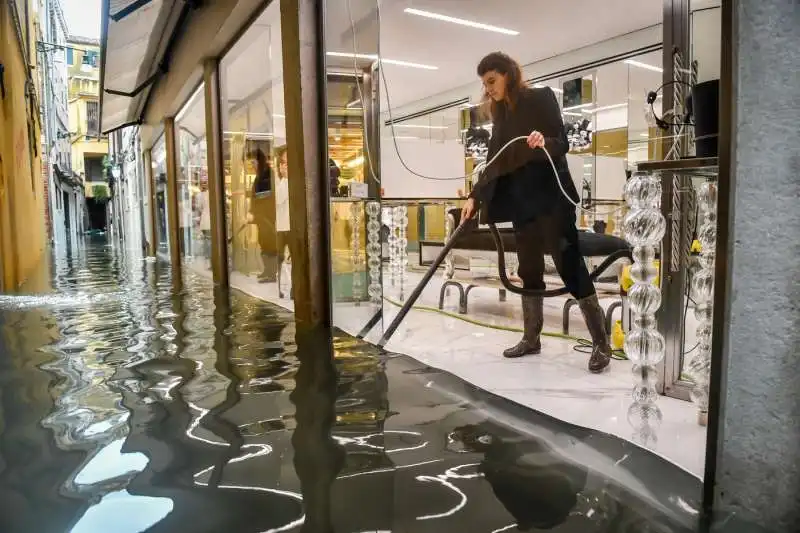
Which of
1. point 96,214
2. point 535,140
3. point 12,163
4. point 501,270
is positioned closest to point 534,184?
point 535,140

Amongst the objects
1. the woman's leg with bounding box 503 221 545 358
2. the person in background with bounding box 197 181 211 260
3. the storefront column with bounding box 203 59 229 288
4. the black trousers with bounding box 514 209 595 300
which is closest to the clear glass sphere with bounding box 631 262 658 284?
the black trousers with bounding box 514 209 595 300

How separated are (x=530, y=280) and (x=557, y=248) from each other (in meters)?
0.25

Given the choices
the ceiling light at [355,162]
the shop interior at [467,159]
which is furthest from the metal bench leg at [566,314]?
the ceiling light at [355,162]

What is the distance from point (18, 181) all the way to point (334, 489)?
6.22 meters

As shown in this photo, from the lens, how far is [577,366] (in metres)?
2.42

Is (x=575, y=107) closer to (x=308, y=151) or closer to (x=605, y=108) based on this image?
(x=605, y=108)

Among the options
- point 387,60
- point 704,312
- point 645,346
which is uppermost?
point 387,60

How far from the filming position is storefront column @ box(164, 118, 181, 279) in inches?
327

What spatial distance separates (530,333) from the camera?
2680mm

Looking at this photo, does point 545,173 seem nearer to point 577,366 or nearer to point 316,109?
point 577,366

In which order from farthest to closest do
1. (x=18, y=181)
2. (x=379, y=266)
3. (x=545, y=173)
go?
(x=18, y=181)
(x=379, y=266)
(x=545, y=173)

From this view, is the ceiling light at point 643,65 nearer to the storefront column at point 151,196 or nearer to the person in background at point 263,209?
the person in background at point 263,209

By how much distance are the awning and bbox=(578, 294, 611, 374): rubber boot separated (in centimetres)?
404

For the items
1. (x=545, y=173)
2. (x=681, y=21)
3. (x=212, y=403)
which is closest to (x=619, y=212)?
(x=545, y=173)
